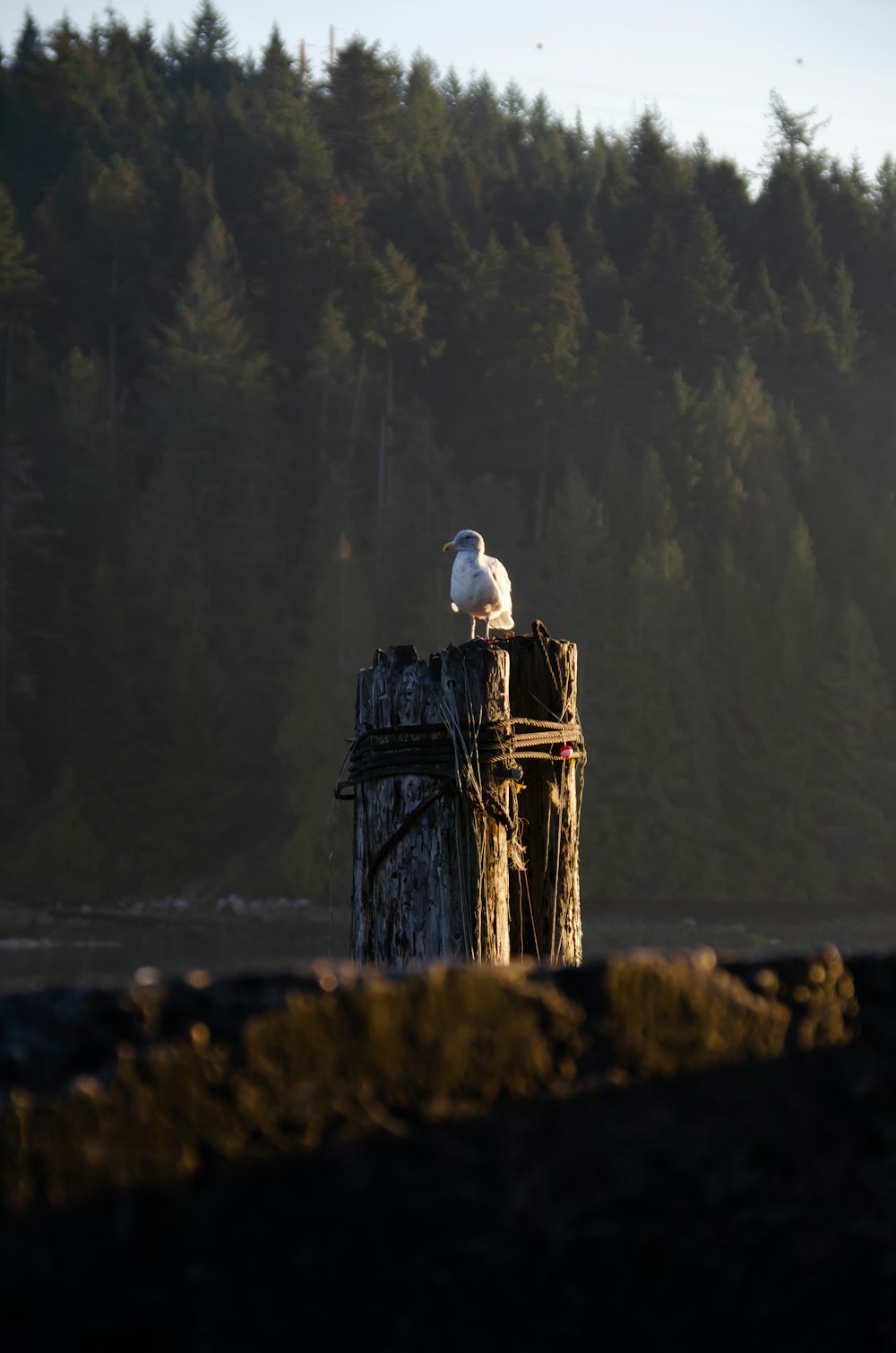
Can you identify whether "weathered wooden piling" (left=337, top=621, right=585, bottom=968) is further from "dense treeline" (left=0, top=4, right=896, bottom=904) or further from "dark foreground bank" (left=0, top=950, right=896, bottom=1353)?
"dense treeline" (left=0, top=4, right=896, bottom=904)

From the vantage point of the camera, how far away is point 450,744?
3.80 metres

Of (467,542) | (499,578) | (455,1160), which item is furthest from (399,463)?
(455,1160)

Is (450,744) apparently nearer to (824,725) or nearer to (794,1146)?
(794,1146)

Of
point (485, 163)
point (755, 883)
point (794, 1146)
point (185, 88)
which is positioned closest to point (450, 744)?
point (794, 1146)

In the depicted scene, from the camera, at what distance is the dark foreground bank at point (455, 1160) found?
1.10 m

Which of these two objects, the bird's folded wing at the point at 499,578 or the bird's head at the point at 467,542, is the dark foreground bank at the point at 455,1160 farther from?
the bird's head at the point at 467,542

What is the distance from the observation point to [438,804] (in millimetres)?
3822

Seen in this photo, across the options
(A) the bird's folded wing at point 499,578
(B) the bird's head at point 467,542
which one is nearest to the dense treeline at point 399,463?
(B) the bird's head at point 467,542

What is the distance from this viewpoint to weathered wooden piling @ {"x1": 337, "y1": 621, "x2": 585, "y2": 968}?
3766mm

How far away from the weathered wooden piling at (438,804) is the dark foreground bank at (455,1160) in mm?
2359

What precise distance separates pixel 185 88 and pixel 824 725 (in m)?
60.6

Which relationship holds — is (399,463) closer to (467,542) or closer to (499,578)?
(467,542)

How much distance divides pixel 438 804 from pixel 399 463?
211ft

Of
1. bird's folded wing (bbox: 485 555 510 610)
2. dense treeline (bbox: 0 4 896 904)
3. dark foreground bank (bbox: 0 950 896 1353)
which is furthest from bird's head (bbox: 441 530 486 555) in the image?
dense treeline (bbox: 0 4 896 904)
